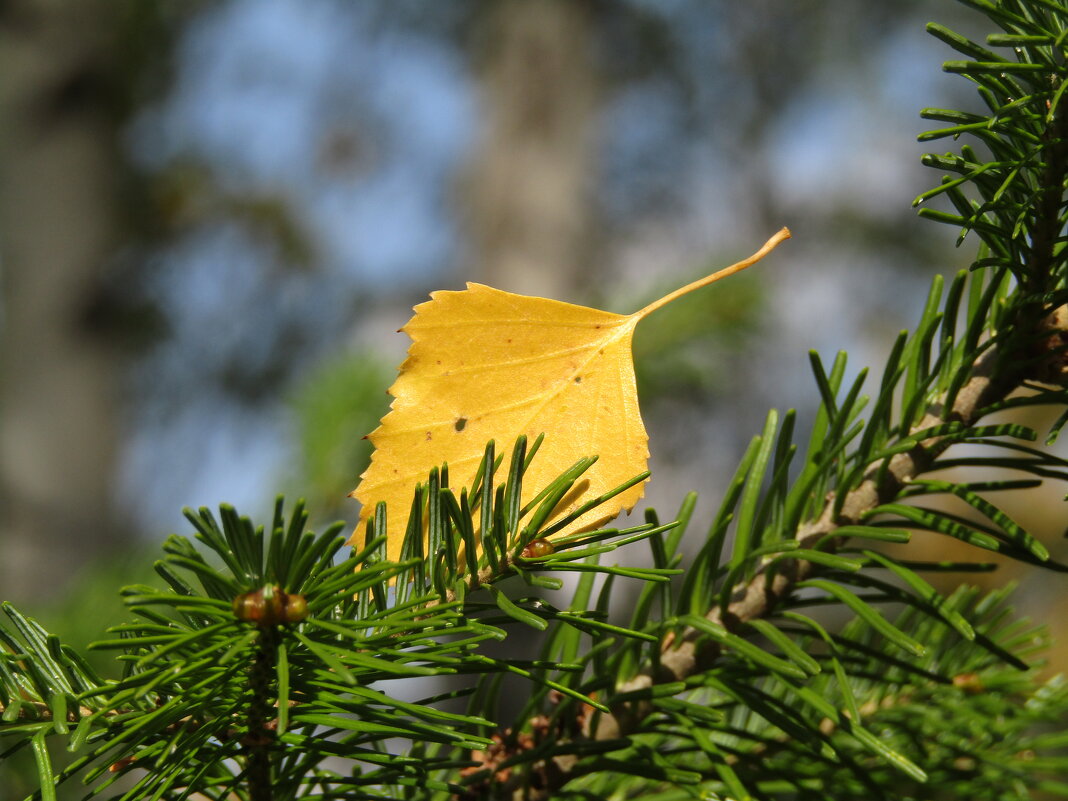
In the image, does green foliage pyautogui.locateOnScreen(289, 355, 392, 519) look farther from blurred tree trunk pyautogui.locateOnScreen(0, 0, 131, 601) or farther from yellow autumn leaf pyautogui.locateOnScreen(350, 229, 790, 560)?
blurred tree trunk pyautogui.locateOnScreen(0, 0, 131, 601)

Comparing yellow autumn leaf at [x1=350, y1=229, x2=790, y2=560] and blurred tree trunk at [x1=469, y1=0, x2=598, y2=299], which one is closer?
yellow autumn leaf at [x1=350, y1=229, x2=790, y2=560]

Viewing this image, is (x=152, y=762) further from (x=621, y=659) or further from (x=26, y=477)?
(x=26, y=477)

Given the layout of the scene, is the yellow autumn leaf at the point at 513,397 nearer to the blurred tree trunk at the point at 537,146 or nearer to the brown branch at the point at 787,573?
the brown branch at the point at 787,573

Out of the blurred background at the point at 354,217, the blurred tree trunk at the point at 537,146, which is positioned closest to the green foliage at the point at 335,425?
the blurred background at the point at 354,217

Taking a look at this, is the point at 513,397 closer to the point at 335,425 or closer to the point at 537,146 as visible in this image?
the point at 335,425

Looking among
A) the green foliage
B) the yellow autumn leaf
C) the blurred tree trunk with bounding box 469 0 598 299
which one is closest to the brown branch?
the yellow autumn leaf

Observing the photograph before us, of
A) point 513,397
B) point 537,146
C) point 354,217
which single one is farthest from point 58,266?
point 354,217
